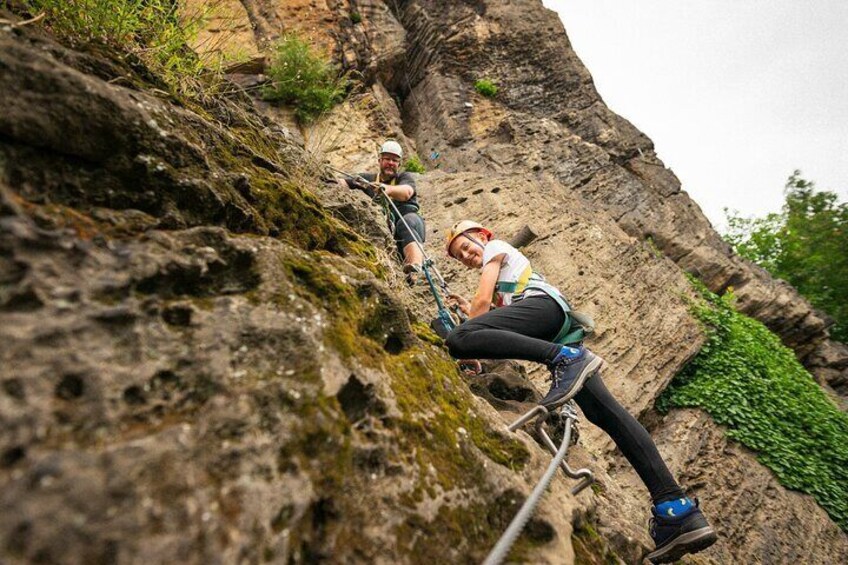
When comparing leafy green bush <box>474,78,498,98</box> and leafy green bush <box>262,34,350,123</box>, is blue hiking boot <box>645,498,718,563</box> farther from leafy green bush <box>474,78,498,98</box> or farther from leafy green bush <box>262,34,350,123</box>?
leafy green bush <box>474,78,498,98</box>

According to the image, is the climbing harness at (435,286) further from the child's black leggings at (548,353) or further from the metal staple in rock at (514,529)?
the metal staple in rock at (514,529)

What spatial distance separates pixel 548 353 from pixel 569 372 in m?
0.16

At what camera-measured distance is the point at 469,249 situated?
3.77 m

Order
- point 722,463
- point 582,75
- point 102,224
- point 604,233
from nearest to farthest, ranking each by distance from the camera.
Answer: point 102,224, point 722,463, point 604,233, point 582,75

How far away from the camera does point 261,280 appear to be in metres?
1.74

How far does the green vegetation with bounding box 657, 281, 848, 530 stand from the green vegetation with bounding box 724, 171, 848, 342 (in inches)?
618

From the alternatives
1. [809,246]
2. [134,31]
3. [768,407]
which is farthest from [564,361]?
[809,246]

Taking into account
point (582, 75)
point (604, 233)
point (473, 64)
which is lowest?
point (604, 233)

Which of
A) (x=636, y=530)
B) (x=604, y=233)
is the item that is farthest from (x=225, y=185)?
(x=604, y=233)

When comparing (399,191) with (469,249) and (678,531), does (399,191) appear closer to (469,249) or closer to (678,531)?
(469,249)

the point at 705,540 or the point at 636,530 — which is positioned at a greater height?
the point at 705,540

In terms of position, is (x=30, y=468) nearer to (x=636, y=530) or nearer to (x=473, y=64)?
(x=636, y=530)

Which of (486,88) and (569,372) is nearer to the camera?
(569,372)

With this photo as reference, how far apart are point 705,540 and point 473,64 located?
14952 mm
